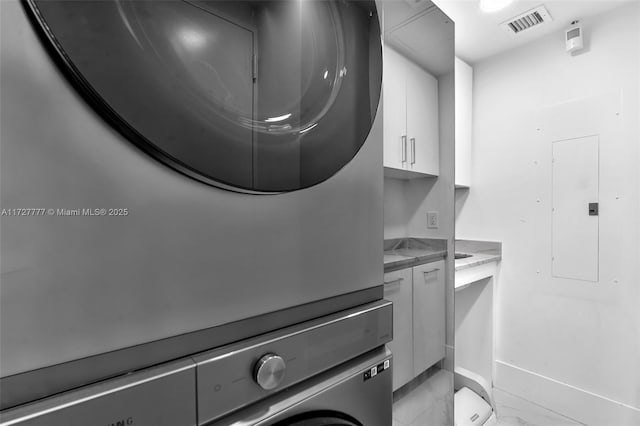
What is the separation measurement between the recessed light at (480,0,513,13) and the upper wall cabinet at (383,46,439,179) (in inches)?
17.3

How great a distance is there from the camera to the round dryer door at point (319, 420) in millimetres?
479

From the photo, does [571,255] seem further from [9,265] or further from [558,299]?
[9,265]

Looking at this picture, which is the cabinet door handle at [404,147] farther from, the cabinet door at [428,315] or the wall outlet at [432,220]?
the cabinet door at [428,315]

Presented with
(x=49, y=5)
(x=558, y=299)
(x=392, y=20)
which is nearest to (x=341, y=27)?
(x=49, y=5)

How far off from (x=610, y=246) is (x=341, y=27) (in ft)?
7.01

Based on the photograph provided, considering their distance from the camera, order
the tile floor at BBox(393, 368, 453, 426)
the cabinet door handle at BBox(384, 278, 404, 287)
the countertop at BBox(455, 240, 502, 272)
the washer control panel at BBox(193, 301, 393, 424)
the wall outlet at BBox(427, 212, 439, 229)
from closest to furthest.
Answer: the washer control panel at BBox(193, 301, 393, 424)
the cabinet door handle at BBox(384, 278, 404, 287)
the tile floor at BBox(393, 368, 453, 426)
the wall outlet at BBox(427, 212, 439, 229)
the countertop at BBox(455, 240, 502, 272)

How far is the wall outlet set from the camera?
179cm

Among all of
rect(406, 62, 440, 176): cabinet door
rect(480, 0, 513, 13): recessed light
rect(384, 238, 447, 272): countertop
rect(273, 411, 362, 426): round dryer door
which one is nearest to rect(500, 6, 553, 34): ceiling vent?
rect(480, 0, 513, 13): recessed light

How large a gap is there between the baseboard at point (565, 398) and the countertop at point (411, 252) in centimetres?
120

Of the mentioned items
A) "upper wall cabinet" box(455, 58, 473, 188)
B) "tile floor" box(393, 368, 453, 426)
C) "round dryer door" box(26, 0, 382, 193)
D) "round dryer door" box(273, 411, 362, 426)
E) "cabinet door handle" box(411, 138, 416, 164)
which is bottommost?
"tile floor" box(393, 368, 453, 426)

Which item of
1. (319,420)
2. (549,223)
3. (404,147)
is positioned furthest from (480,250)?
(319,420)

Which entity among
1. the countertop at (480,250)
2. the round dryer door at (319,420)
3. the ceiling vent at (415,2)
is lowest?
the round dryer door at (319,420)

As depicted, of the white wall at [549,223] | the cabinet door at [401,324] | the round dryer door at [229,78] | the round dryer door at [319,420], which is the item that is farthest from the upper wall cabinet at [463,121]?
the round dryer door at [319,420]

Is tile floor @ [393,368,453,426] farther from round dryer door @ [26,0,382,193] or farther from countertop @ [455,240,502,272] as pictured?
round dryer door @ [26,0,382,193]
